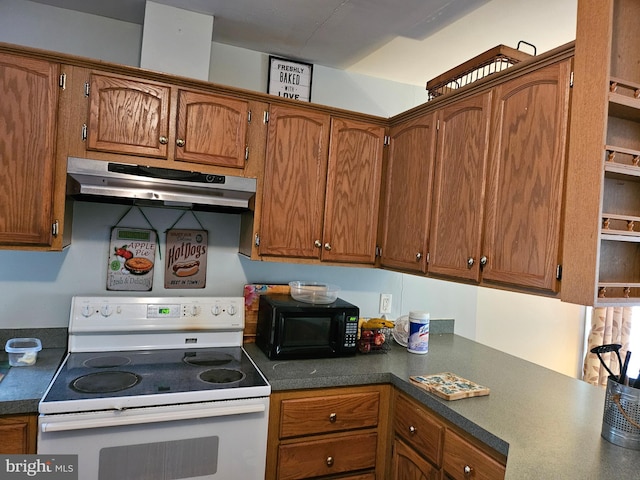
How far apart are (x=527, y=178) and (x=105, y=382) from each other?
5.87 feet

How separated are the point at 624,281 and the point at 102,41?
247cm

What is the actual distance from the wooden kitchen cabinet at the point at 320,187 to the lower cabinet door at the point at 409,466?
949 millimetres

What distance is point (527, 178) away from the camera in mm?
1544

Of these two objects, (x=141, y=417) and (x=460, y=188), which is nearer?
(x=141, y=417)

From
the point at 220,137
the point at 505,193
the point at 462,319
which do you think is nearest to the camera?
the point at 505,193

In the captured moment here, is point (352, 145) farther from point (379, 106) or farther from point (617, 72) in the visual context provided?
point (617, 72)

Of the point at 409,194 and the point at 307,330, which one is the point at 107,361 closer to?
the point at 307,330

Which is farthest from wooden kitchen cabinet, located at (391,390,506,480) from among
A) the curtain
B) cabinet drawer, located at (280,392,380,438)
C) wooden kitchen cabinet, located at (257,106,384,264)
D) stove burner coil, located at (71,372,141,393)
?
the curtain

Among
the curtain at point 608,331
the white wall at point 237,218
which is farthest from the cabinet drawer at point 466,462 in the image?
the curtain at point 608,331

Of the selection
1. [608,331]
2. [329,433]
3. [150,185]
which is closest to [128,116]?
[150,185]

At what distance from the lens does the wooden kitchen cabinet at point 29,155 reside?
1716 mm

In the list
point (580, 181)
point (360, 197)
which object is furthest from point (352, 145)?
point (580, 181)

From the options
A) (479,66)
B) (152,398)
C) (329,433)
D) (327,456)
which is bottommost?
(327,456)

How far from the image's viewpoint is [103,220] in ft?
7.02
